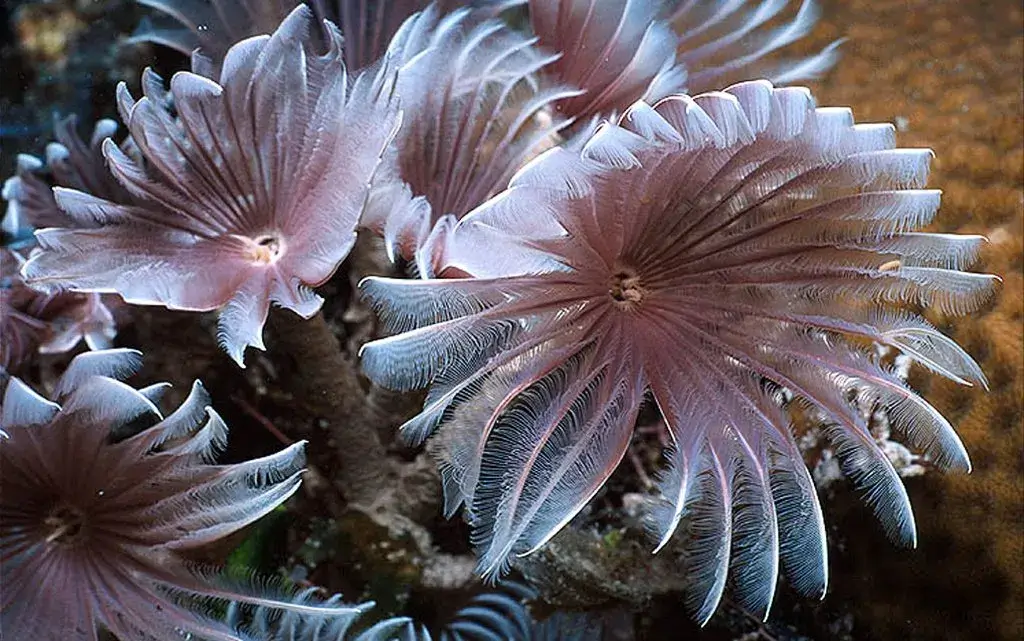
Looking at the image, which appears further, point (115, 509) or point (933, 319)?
point (933, 319)

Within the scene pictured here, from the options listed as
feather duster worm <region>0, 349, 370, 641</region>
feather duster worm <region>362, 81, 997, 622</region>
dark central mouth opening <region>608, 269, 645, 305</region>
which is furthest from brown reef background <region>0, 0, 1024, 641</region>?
dark central mouth opening <region>608, 269, 645, 305</region>

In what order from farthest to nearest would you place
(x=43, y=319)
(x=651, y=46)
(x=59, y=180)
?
(x=59, y=180), (x=43, y=319), (x=651, y=46)

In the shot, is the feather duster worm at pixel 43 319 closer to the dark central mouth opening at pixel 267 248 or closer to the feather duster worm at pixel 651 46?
the dark central mouth opening at pixel 267 248

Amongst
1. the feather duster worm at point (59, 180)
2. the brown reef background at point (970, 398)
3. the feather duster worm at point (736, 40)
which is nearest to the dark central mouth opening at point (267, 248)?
the feather duster worm at point (59, 180)

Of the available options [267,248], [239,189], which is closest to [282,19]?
[239,189]

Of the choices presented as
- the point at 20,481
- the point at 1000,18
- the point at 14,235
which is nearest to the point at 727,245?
the point at 20,481

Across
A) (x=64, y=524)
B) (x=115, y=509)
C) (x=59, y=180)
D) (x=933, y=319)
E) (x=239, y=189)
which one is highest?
(x=933, y=319)

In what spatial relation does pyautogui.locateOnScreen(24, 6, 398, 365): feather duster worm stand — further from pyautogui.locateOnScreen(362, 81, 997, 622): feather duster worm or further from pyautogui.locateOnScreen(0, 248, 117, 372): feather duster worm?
pyautogui.locateOnScreen(0, 248, 117, 372): feather duster worm

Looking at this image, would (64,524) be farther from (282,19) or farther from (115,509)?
(282,19)
